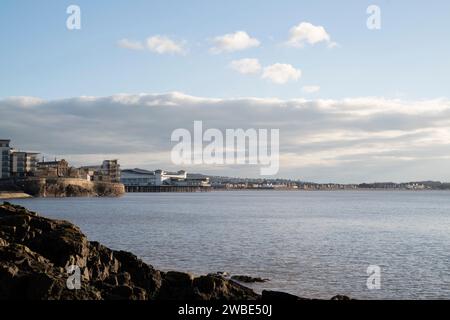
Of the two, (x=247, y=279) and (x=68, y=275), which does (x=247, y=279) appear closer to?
(x=247, y=279)

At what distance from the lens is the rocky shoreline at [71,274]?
16969 millimetres

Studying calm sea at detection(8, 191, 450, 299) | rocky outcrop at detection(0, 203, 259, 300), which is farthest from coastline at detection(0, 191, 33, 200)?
rocky outcrop at detection(0, 203, 259, 300)

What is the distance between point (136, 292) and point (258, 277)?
13.1m

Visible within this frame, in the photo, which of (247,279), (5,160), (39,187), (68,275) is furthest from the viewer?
(5,160)

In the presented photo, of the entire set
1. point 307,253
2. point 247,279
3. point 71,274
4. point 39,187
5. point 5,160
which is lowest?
point 307,253

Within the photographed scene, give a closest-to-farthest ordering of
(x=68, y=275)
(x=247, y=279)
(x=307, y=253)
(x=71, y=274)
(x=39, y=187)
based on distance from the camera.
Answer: (x=68, y=275) → (x=71, y=274) → (x=247, y=279) → (x=307, y=253) → (x=39, y=187)

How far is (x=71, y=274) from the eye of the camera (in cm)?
1973

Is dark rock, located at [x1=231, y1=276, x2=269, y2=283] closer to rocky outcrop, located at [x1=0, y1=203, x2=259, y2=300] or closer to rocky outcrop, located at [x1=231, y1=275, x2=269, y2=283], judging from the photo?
rocky outcrop, located at [x1=231, y1=275, x2=269, y2=283]

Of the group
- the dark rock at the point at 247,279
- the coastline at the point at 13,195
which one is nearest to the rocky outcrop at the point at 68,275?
the dark rock at the point at 247,279

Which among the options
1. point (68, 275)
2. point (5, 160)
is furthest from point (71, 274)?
point (5, 160)

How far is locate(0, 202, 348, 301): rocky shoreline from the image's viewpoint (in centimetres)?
1697

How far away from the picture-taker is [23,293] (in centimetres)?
1683

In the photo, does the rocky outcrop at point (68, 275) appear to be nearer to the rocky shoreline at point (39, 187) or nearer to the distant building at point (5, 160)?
the rocky shoreline at point (39, 187)
